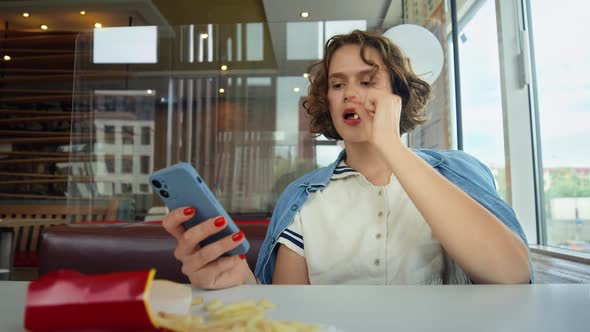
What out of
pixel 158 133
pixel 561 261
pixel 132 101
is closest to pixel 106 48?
pixel 132 101

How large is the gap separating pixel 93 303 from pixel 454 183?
76 centimetres

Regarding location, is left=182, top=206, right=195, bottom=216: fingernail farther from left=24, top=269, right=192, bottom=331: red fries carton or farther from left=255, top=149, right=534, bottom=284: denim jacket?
left=255, top=149, right=534, bottom=284: denim jacket

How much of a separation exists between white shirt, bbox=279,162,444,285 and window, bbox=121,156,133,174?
3.75 m

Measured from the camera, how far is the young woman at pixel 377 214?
0.66 m

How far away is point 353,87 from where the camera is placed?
919 mm

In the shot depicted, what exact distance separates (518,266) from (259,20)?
4.84 m

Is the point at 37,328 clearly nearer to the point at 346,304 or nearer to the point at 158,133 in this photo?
the point at 346,304

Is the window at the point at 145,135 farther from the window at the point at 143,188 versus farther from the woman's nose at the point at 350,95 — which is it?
the woman's nose at the point at 350,95

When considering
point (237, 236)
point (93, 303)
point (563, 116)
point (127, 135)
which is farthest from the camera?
point (127, 135)

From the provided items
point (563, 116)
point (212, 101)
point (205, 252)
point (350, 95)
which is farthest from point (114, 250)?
point (212, 101)

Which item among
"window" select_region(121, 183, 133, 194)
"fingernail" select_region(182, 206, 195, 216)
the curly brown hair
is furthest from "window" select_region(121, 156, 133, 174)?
"fingernail" select_region(182, 206, 195, 216)

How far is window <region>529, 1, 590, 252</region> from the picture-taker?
1592mm

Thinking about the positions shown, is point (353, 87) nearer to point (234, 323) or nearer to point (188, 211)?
point (188, 211)

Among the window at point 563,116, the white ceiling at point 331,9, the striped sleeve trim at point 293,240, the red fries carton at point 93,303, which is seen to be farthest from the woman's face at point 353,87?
the white ceiling at point 331,9
